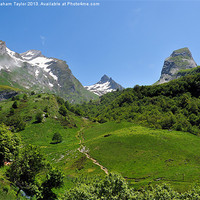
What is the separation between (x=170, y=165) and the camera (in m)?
45.9

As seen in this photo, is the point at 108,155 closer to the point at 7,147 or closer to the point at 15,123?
the point at 7,147

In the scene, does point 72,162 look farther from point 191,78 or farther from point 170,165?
point 191,78

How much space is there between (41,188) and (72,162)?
106ft

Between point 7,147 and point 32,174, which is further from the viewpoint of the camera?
point 7,147

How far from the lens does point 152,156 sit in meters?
53.5

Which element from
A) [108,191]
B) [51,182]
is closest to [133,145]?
[51,182]

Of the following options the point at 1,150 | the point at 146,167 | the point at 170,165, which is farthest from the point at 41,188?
the point at 170,165

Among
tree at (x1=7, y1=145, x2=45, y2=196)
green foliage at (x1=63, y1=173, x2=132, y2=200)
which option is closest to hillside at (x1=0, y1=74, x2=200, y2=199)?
tree at (x1=7, y1=145, x2=45, y2=196)

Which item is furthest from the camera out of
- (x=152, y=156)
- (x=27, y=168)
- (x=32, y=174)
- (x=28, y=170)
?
(x=152, y=156)

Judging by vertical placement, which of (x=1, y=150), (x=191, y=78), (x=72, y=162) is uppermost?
(x=191, y=78)

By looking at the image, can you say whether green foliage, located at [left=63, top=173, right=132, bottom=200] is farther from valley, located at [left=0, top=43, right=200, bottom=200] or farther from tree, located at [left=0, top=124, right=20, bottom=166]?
Result: tree, located at [left=0, top=124, right=20, bottom=166]

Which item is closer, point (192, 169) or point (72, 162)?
point (192, 169)

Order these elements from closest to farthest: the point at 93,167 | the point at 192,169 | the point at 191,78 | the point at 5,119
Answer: the point at 192,169
the point at 93,167
the point at 5,119
the point at 191,78

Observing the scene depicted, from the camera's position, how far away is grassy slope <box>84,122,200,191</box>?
126ft
